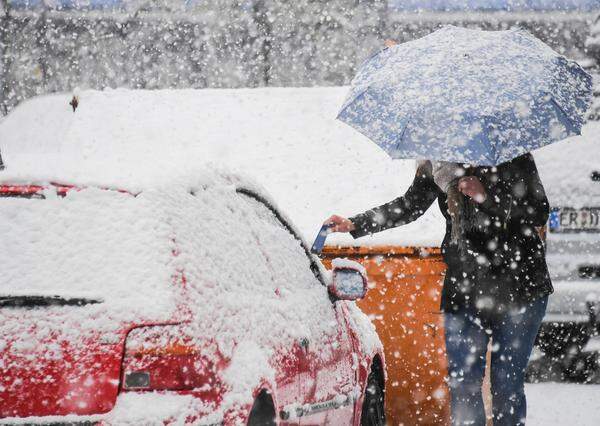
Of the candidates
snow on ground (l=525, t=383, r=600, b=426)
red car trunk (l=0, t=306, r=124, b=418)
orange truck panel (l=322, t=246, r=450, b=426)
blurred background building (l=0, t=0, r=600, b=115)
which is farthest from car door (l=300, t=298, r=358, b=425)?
blurred background building (l=0, t=0, r=600, b=115)

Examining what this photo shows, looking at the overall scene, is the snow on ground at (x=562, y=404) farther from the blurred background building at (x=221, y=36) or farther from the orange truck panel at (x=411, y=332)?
the blurred background building at (x=221, y=36)

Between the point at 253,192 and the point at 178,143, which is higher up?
the point at 178,143

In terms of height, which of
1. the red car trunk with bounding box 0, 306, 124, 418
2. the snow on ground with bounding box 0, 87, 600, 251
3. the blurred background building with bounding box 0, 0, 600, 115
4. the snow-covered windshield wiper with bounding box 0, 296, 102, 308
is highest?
the blurred background building with bounding box 0, 0, 600, 115

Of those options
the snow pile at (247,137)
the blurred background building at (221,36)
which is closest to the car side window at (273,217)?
the snow pile at (247,137)

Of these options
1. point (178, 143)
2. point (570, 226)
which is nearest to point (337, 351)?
point (570, 226)

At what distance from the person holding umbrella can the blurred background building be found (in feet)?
48.9

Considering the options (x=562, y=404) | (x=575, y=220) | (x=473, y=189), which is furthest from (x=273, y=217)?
(x=575, y=220)

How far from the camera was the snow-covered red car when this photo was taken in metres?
2.69

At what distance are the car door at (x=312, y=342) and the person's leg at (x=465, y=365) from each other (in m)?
0.44

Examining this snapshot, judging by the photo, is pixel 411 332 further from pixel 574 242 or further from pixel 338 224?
pixel 574 242

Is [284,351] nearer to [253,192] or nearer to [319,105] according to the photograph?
[253,192]

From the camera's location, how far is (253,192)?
3.93 meters

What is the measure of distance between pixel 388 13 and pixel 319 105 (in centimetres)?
833

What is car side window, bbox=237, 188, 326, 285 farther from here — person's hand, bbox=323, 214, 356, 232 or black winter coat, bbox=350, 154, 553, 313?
black winter coat, bbox=350, 154, 553, 313
